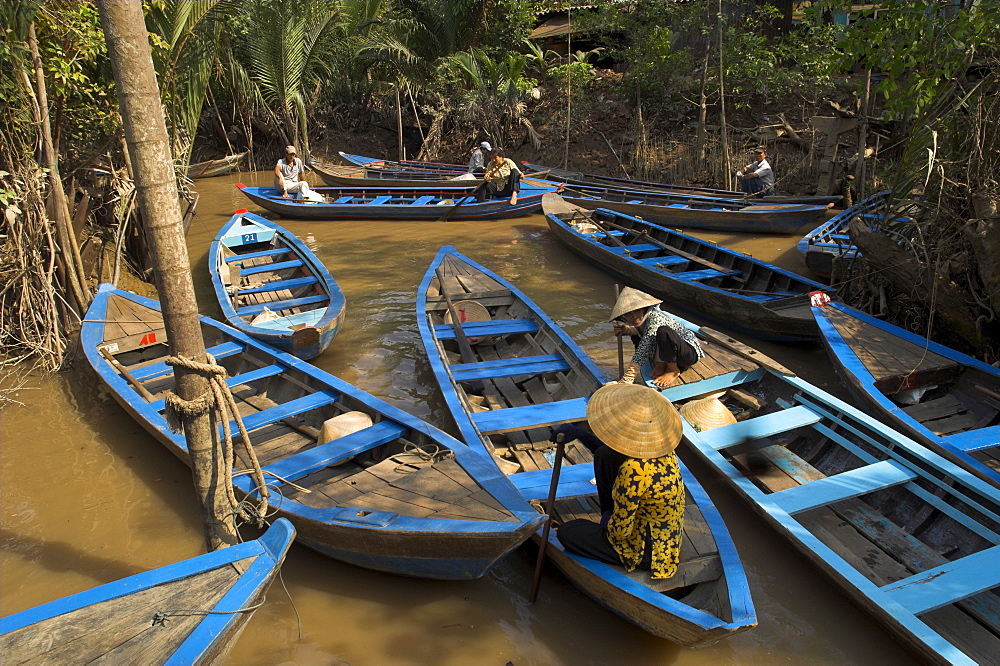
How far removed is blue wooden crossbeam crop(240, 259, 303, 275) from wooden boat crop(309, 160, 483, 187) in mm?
5964

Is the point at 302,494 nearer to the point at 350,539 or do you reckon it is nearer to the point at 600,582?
the point at 350,539

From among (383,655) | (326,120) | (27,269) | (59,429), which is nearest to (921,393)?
(383,655)

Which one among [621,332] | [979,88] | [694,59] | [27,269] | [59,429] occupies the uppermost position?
[694,59]

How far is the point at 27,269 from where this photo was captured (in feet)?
20.0

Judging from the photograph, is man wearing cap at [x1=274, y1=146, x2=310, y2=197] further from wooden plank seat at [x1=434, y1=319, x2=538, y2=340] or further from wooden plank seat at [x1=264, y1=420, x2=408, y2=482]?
wooden plank seat at [x1=264, y1=420, x2=408, y2=482]

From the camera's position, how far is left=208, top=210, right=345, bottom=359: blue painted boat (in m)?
6.23

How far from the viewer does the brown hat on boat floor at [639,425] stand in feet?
9.57

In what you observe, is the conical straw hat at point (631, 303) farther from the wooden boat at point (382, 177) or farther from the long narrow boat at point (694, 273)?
the wooden boat at point (382, 177)

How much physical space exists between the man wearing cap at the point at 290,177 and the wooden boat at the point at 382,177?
2032 mm

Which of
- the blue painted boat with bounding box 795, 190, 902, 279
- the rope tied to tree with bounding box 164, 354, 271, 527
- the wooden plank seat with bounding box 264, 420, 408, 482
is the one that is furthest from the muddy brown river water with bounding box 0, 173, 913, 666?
the blue painted boat with bounding box 795, 190, 902, 279

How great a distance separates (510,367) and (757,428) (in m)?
1.99

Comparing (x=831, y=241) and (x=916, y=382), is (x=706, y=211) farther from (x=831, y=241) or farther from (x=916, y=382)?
(x=916, y=382)

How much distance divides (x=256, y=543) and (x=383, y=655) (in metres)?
1.02

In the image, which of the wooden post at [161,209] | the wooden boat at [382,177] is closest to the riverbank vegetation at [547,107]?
the wooden boat at [382,177]
